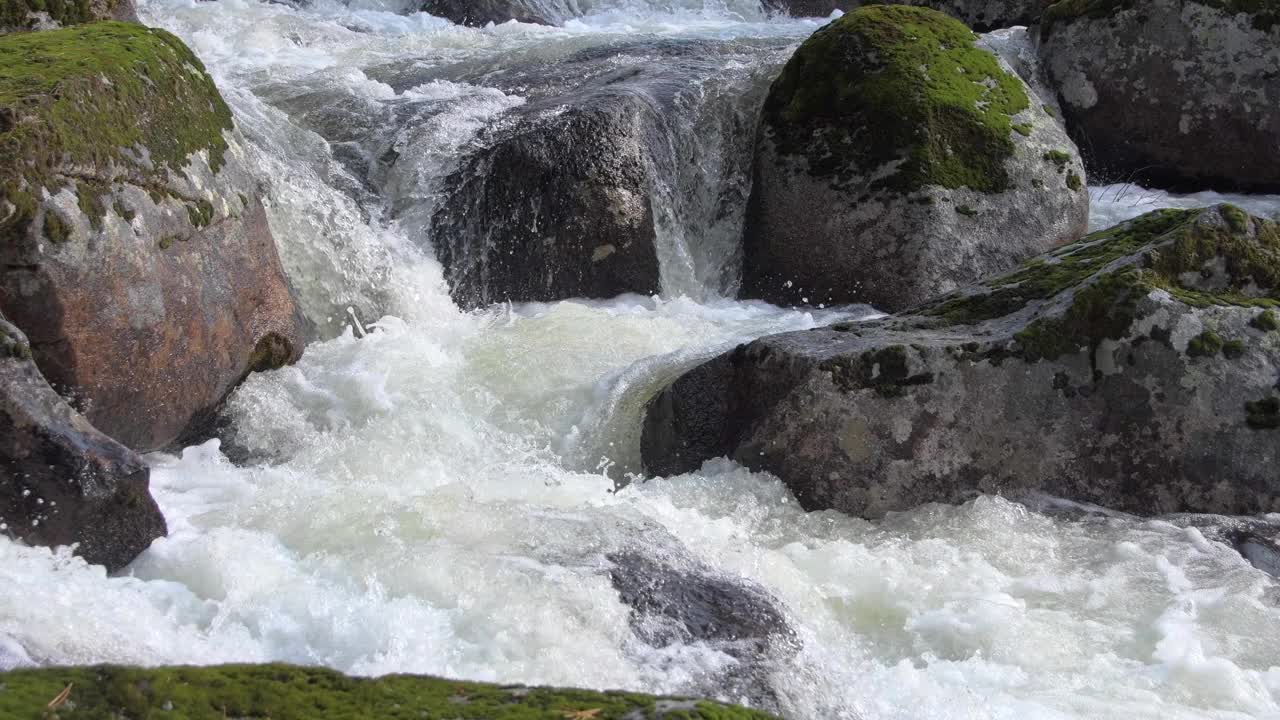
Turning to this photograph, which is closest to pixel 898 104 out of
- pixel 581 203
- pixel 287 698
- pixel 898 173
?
pixel 898 173

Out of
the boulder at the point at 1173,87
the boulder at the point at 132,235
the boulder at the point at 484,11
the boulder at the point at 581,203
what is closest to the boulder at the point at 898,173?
the boulder at the point at 581,203

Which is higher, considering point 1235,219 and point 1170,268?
point 1235,219

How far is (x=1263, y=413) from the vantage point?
18.3ft

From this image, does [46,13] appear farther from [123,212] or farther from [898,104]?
[898,104]

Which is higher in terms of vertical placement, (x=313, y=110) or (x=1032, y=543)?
(x=313, y=110)

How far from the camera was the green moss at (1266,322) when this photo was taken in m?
5.72

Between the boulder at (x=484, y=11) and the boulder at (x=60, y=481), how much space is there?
528 inches

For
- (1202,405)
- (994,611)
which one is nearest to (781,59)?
(1202,405)

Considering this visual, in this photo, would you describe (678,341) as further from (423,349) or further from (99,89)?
(99,89)

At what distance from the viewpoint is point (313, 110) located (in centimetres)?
1013

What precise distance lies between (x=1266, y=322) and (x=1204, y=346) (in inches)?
13.5

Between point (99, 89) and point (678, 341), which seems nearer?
point (99, 89)

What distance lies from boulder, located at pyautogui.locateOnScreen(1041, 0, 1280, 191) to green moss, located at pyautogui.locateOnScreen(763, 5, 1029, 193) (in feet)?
6.52

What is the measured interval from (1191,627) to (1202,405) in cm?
138
